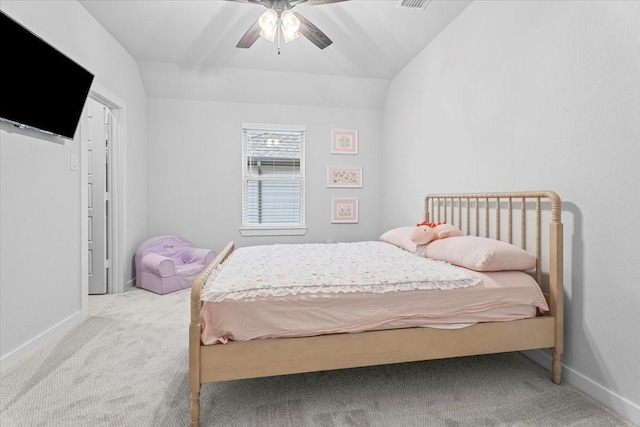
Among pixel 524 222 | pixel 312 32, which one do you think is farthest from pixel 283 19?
pixel 524 222

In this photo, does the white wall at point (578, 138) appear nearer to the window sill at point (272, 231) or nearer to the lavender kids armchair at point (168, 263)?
the window sill at point (272, 231)

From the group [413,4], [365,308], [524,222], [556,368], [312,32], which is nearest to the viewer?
[365,308]

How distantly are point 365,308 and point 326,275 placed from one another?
28 centimetres

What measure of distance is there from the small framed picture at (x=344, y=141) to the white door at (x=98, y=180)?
2864 millimetres

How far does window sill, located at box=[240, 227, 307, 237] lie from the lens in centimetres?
450

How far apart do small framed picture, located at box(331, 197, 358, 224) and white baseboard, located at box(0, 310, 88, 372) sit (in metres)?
3.16

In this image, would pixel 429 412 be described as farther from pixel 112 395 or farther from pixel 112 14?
pixel 112 14

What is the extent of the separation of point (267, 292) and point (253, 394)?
0.65 meters

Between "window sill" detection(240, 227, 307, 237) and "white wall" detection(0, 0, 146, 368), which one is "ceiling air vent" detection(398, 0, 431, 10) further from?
"window sill" detection(240, 227, 307, 237)

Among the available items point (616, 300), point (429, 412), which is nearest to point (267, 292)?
point (429, 412)

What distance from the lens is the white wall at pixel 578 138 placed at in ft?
5.10

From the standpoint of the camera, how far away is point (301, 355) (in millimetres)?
1524

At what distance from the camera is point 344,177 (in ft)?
15.4

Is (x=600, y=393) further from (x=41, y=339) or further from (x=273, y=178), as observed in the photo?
(x=273, y=178)
